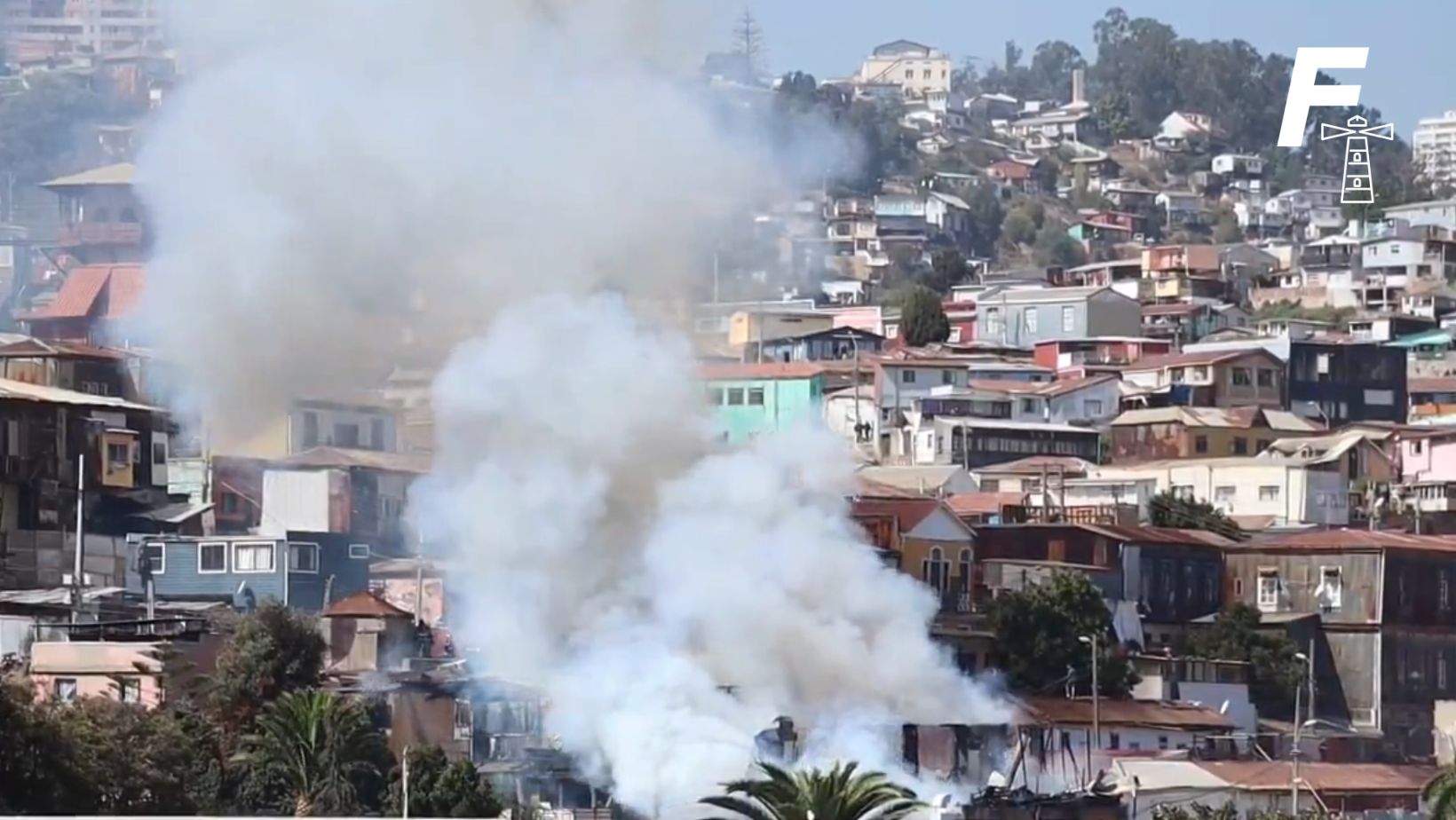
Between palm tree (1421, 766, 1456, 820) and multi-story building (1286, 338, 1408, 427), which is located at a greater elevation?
multi-story building (1286, 338, 1408, 427)

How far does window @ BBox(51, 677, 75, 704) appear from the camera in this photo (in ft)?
117

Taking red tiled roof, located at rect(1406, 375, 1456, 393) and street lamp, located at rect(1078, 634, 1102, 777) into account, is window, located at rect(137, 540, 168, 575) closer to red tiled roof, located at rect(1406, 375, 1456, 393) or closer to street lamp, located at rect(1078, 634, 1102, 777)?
street lamp, located at rect(1078, 634, 1102, 777)

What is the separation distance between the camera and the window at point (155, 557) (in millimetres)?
44438

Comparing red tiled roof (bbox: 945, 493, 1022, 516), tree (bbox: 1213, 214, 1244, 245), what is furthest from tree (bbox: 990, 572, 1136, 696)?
tree (bbox: 1213, 214, 1244, 245)

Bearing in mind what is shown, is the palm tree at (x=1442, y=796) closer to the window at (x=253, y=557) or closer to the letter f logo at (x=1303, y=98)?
the window at (x=253, y=557)

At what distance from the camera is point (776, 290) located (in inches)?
2564

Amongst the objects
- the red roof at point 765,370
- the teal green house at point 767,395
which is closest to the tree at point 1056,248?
the red roof at point 765,370

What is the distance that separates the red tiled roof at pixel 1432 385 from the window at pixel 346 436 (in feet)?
95.4

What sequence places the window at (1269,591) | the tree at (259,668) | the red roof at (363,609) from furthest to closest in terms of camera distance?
the window at (1269,591)
the red roof at (363,609)
the tree at (259,668)

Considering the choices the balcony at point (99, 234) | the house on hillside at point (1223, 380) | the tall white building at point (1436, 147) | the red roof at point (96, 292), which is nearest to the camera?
the red roof at point (96, 292)

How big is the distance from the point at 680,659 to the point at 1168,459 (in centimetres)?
2373

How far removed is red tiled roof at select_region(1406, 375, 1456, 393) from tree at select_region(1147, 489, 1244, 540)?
1636 cm

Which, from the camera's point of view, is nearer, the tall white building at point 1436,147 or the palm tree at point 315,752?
the palm tree at point 315,752

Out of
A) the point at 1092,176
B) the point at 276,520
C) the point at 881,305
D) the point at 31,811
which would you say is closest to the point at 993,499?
the point at 276,520
